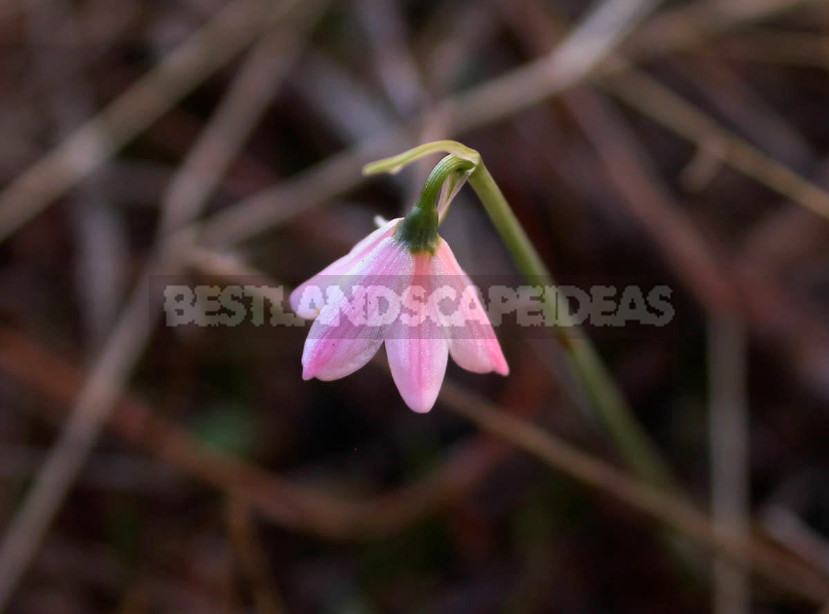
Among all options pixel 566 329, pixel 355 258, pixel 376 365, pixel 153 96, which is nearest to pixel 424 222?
pixel 355 258

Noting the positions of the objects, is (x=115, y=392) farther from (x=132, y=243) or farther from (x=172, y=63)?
(x=172, y=63)

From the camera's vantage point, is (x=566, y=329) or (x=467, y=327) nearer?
(x=467, y=327)

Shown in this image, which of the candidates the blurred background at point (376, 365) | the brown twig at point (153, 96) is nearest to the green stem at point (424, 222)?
the blurred background at point (376, 365)

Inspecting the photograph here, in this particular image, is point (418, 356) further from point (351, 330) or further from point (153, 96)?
point (153, 96)

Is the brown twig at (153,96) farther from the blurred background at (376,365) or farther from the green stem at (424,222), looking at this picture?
the green stem at (424,222)

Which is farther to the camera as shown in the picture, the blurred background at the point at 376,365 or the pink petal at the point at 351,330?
the blurred background at the point at 376,365

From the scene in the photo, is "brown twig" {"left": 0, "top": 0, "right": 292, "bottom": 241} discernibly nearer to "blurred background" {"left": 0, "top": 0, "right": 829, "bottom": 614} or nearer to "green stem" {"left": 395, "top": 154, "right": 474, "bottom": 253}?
"blurred background" {"left": 0, "top": 0, "right": 829, "bottom": 614}

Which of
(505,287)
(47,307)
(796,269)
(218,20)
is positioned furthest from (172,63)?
(796,269)

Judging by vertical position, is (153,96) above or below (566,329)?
above
